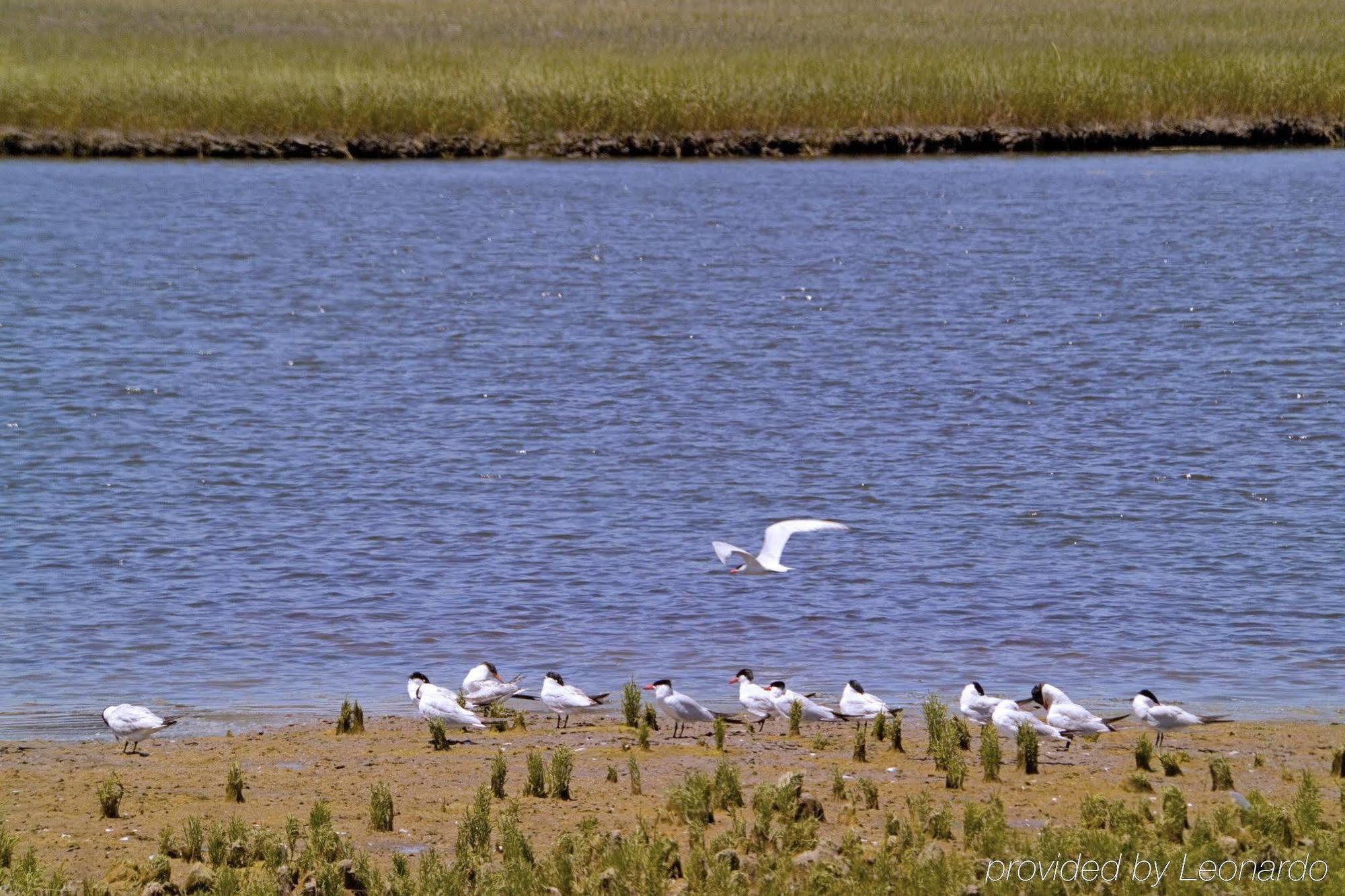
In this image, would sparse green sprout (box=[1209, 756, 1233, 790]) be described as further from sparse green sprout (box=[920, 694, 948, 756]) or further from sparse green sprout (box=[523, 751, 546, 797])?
sparse green sprout (box=[523, 751, 546, 797])

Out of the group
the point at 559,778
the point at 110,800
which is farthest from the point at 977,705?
the point at 110,800

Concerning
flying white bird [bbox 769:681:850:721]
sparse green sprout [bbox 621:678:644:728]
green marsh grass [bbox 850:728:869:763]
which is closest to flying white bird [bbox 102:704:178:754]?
sparse green sprout [bbox 621:678:644:728]

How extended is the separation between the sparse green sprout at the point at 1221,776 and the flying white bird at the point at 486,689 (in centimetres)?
386

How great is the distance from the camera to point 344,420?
18.1m

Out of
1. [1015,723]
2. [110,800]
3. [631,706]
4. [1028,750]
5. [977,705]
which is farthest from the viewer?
[631,706]

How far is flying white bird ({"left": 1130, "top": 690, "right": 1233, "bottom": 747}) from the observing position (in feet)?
28.8

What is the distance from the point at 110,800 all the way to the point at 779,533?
223 inches

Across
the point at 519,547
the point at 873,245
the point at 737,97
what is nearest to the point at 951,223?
the point at 873,245

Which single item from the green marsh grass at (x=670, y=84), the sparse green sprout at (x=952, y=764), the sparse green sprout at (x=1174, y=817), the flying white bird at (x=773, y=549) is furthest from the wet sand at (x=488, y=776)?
the green marsh grass at (x=670, y=84)

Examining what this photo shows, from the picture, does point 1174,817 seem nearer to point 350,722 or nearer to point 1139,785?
point 1139,785

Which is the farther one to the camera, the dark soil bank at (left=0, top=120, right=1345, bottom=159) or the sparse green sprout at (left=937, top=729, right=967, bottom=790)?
the dark soil bank at (left=0, top=120, right=1345, bottom=159)

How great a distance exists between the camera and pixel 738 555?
39.8ft

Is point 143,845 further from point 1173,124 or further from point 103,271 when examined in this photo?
point 1173,124

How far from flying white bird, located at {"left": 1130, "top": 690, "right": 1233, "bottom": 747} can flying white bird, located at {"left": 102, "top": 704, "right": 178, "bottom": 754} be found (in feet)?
17.1
